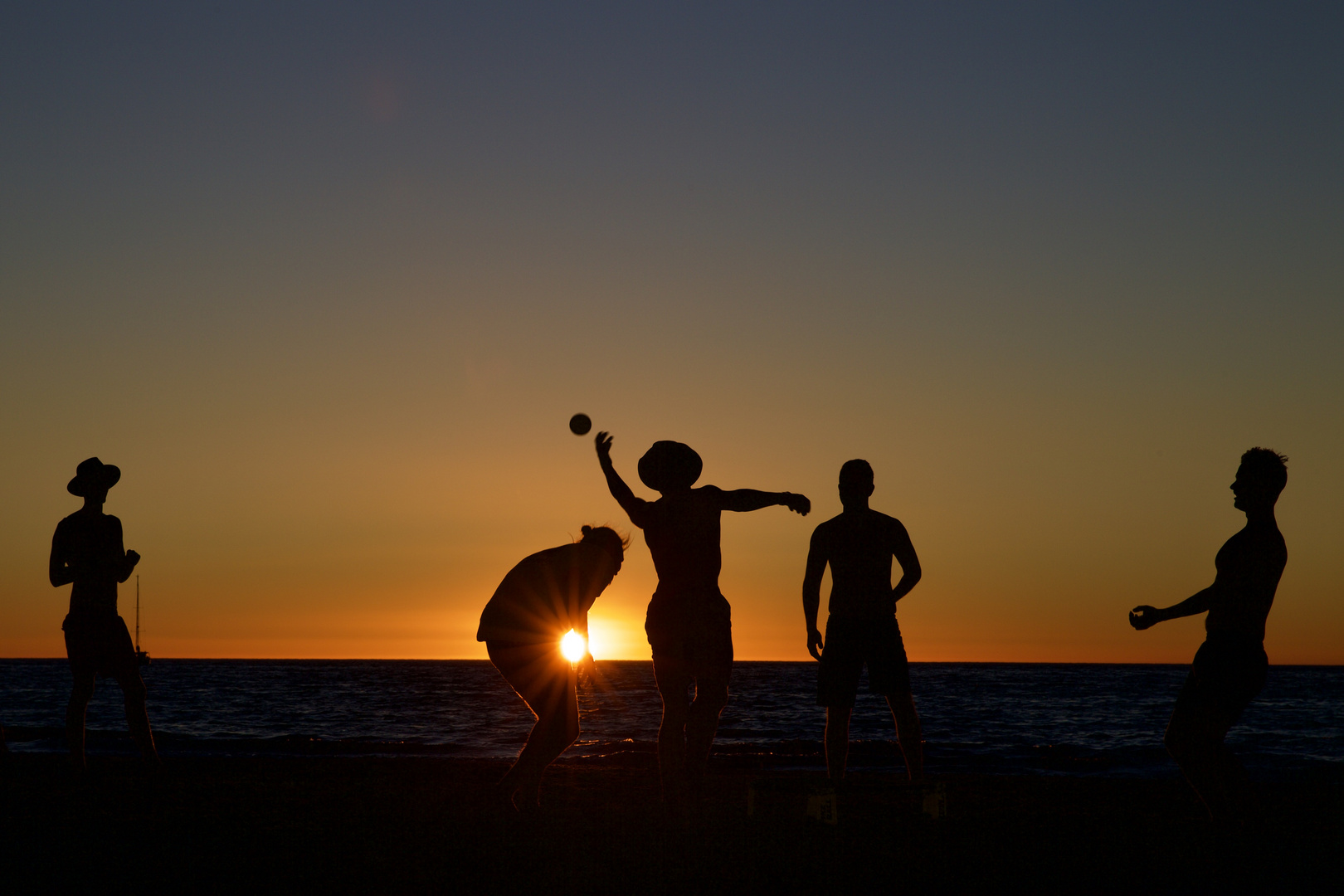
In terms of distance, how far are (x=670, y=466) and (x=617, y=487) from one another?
0.32m

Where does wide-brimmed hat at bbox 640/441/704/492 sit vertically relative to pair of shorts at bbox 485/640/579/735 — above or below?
above

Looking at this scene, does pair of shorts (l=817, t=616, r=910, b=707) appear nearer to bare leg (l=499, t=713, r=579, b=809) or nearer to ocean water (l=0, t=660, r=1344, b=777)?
bare leg (l=499, t=713, r=579, b=809)

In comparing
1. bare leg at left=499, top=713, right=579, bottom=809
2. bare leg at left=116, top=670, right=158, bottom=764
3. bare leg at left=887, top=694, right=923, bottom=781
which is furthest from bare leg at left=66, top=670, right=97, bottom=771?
bare leg at left=887, top=694, right=923, bottom=781

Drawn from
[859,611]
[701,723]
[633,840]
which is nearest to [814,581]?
[859,611]

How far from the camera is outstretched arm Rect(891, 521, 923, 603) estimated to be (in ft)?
22.7

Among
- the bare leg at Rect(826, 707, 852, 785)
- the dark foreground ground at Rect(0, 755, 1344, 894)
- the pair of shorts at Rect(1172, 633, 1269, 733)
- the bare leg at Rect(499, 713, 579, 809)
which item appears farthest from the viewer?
the bare leg at Rect(826, 707, 852, 785)

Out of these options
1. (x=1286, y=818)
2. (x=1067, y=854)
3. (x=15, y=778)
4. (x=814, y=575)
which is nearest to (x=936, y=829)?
(x=1067, y=854)

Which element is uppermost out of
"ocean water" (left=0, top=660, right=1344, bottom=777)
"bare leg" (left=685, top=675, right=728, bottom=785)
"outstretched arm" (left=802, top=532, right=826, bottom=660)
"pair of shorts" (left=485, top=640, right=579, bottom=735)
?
"outstretched arm" (left=802, top=532, right=826, bottom=660)

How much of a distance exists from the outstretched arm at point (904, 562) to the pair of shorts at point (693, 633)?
123 cm

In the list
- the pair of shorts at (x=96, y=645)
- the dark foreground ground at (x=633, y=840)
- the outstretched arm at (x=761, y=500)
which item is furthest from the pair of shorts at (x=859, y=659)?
the pair of shorts at (x=96, y=645)

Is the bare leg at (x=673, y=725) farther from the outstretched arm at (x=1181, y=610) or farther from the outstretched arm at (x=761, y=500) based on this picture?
the outstretched arm at (x=1181, y=610)

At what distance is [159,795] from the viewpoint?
736 cm

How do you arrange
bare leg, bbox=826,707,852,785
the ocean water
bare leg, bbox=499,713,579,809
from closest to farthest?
bare leg, bbox=499,713,579,809, bare leg, bbox=826,707,852,785, the ocean water

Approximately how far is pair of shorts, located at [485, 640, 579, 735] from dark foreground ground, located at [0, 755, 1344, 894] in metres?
0.65
